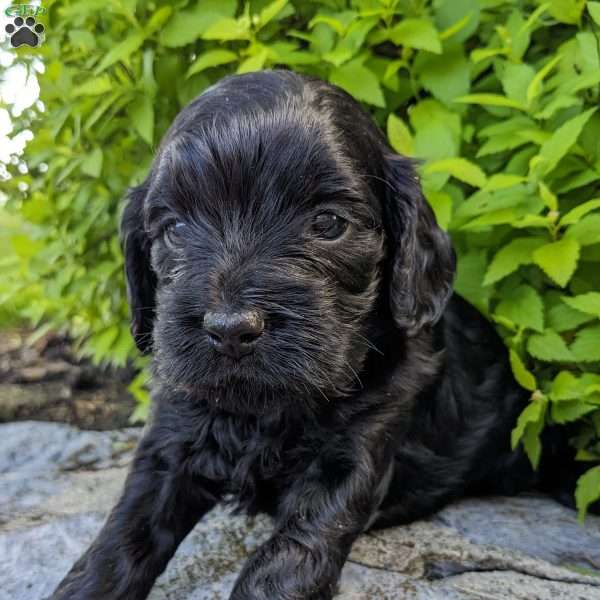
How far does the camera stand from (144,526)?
85.0 inches

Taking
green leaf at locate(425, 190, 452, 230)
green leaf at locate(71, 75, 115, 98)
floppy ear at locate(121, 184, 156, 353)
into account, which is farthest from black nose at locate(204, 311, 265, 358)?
green leaf at locate(71, 75, 115, 98)

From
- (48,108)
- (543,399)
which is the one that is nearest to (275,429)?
(543,399)


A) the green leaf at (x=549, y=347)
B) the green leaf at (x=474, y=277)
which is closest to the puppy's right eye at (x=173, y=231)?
the green leaf at (x=474, y=277)

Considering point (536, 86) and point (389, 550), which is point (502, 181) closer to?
point (536, 86)

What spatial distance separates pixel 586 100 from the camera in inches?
114

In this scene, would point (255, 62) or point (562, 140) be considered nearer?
point (562, 140)

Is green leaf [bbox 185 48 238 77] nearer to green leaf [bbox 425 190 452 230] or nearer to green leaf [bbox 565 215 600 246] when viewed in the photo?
green leaf [bbox 425 190 452 230]

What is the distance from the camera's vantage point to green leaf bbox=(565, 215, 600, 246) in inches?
104

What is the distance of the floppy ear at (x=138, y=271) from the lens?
8.30 ft

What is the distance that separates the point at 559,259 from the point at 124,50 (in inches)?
70.9

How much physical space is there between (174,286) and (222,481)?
67cm

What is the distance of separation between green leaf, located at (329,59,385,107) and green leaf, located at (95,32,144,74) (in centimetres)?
78

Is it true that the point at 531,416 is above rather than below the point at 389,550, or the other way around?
above

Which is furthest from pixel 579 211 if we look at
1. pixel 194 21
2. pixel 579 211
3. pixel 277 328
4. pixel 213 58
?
pixel 194 21
